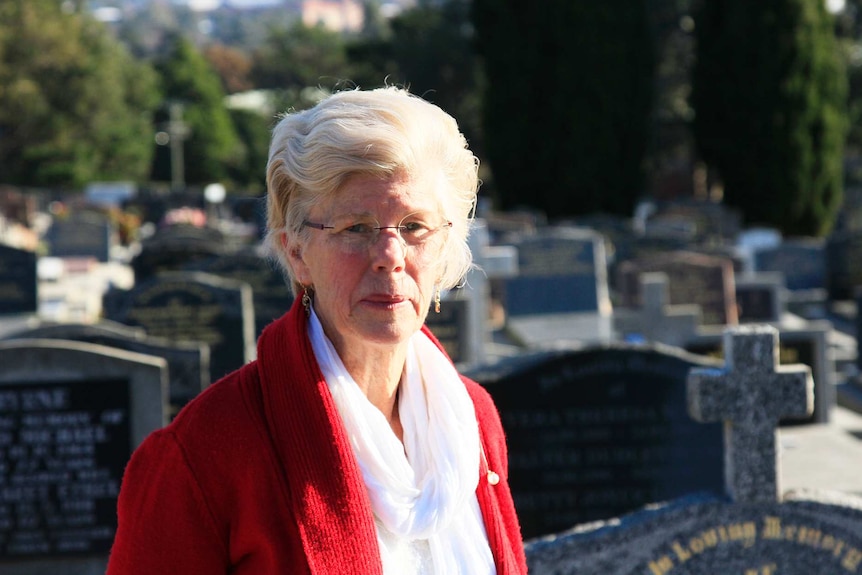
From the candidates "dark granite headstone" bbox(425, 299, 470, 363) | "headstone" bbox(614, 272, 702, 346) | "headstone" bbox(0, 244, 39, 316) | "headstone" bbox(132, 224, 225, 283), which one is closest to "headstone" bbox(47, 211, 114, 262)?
"headstone" bbox(132, 224, 225, 283)

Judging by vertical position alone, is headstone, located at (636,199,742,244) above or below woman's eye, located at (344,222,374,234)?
above

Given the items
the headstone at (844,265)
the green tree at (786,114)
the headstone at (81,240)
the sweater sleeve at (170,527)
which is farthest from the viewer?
the green tree at (786,114)

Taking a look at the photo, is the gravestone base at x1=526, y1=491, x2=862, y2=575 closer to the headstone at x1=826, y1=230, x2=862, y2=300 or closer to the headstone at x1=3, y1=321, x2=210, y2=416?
the headstone at x1=3, y1=321, x2=210, y2=416

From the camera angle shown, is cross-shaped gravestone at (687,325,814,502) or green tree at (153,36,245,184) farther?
green tree at (153,36,245,184)

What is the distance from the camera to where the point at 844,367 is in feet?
39.2

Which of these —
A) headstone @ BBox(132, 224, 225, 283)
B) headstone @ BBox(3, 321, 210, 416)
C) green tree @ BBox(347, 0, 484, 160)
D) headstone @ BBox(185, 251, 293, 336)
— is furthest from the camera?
green tree @ BBox(347, 0, 484, 160)

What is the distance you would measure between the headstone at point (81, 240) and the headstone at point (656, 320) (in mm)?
14623

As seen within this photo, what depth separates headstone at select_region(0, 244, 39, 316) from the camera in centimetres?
→ 1390

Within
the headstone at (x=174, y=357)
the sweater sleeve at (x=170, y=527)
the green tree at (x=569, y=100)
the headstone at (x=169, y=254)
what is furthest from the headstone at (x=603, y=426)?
the green tree at (x=569, y=100)

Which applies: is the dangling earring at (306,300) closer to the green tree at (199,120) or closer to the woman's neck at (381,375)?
the woman's neck at (381,375)

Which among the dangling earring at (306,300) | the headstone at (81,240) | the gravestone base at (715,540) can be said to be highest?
the headstone at (81,240)

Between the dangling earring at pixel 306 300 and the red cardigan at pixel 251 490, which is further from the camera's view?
the dangling earring at pixel 306 300

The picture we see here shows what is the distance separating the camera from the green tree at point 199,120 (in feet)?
217

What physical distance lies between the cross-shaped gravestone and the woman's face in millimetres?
1958
